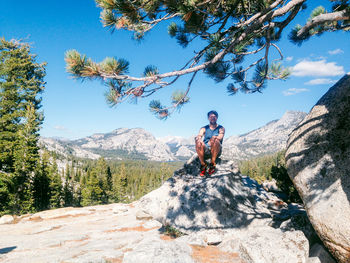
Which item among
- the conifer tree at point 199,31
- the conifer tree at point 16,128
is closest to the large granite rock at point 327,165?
the conifer tree at point 199,31

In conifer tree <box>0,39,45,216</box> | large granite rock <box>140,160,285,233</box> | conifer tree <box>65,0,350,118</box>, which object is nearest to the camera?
conifer tree <box>65,0,350,118</box>

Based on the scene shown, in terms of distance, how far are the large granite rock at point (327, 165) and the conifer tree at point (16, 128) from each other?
77.5 ft

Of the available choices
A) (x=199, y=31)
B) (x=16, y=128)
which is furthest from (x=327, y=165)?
(x=16, y=128)

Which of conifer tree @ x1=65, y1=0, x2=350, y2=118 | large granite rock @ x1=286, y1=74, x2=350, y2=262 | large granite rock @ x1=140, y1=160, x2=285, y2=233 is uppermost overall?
conifer tree @ x1=65, y1=0, x2=350, y2=118

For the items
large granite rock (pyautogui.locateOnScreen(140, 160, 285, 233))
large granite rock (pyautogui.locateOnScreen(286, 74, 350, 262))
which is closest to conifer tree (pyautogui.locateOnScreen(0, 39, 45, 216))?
large granite rock (pyautogui.locateOnScreen(140, 160, 285, 233))

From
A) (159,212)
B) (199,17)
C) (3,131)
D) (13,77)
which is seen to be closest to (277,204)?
(159,212)

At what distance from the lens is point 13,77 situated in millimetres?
20641

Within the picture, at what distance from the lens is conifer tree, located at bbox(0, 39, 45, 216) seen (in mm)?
19094

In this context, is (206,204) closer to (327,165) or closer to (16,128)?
(327,165)

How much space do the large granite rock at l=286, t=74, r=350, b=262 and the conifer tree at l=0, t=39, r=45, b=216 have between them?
77.5ft

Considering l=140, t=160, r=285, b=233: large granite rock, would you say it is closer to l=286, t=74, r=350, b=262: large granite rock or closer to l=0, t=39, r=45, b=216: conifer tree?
l=286, t=74, r=350, b=262: large granite rock

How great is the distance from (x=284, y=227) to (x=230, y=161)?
3890 mm

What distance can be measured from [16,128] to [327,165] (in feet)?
83.9

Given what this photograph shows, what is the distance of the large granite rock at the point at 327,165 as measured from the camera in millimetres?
3355
